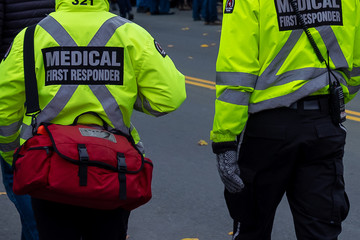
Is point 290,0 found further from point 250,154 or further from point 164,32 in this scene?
point 164,32

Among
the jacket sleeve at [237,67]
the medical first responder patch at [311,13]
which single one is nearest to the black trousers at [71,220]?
the jacket sleeve at [237,67]

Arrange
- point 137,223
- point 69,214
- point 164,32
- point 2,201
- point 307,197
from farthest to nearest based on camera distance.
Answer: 1. point 164,32
2. point 2,201
3. point 137,223
4. point 307,197
5. point 69,214

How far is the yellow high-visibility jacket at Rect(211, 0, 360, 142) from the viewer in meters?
3.57

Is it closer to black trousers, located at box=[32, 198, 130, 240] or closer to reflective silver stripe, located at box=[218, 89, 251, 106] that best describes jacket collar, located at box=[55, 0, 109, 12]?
reflective silver stripe, located at box=[218, 89, 251, 106]

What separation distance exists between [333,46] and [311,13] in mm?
182

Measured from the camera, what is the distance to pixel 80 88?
11.3 feet

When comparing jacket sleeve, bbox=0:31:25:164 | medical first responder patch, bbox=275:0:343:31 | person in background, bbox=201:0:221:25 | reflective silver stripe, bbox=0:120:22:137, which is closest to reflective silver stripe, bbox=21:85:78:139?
jacket sleeve, bbox=0:31:25:164

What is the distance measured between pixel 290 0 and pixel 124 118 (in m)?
0.91

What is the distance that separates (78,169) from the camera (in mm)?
3264

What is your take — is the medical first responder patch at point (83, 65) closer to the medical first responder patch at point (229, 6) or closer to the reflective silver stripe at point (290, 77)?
the medical first responder patch at point (229, 6)

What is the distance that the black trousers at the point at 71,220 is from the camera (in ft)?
11.2

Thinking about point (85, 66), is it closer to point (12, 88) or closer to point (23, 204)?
point (12, 88)

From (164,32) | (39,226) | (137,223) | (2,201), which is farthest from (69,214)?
(164,32)

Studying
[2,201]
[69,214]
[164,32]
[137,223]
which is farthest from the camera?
[164,32]
